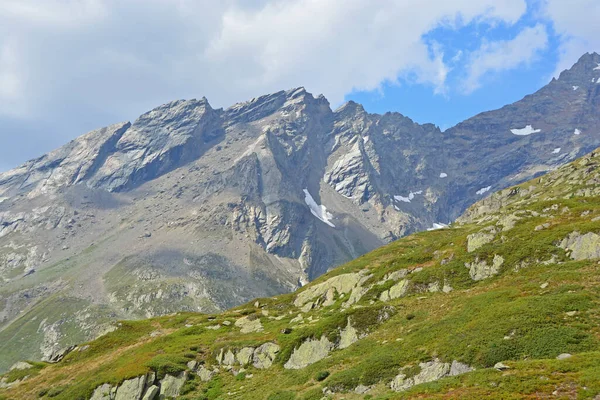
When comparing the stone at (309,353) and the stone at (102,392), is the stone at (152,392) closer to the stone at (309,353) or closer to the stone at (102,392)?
the stone at (102,392)

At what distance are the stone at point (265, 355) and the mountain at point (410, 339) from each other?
0.15 metres

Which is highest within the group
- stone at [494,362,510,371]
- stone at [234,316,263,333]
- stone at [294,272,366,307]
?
stone at [294,272,366,307]

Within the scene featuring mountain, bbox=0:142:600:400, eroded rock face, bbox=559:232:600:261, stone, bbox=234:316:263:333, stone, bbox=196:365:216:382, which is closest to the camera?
mountain, bbox=0:142:600:400

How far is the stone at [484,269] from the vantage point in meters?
46.9

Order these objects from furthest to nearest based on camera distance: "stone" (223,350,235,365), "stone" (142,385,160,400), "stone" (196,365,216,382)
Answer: "stone" (223,350,235,365)
"stone" (196,365,216,382)
"stone" (142,385,160,400)

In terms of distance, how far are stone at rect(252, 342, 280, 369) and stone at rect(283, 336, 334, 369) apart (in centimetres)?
270

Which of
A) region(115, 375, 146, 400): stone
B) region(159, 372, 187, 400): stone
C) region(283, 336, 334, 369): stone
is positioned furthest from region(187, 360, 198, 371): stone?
region(283, 336, 334, 369): stone

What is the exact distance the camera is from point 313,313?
194 feet

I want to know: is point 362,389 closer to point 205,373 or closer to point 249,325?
point 205,373

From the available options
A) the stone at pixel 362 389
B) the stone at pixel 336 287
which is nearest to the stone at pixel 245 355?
the stone at pixel 362 389

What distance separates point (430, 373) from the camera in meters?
28.4

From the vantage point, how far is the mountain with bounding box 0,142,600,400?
84.8ft

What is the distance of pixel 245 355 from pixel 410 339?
2026cm

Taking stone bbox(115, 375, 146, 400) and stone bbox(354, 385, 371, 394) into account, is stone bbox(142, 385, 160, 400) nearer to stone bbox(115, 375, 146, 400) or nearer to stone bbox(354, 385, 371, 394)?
stone bbox(115, 375, 146, 400)
